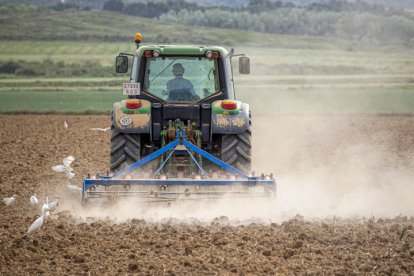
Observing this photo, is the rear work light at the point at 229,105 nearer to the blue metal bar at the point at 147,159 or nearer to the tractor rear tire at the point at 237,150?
the tractor rear tire at the point at 237,150

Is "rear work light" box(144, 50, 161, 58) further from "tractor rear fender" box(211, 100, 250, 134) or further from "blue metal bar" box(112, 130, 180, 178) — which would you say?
"blue metal bar" box(112, 130, 180, 178)

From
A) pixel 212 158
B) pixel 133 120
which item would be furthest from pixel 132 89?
pixel 212 158

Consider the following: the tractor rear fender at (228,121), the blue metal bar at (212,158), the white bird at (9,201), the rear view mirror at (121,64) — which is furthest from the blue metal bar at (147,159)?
the rear view mirror at (121,64)

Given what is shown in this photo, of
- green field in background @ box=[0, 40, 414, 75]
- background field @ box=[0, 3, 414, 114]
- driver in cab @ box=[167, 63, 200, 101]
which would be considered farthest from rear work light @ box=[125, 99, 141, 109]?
green field in background @ box=[0, 40, 414, 75]

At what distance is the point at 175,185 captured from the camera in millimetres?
10719

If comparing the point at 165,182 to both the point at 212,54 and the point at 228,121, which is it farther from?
the point at 212,54

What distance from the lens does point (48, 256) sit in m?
8.45

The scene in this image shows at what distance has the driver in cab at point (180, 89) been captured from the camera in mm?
11992

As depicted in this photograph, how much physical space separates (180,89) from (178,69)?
0.27 m

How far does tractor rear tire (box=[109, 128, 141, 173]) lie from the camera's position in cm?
1174

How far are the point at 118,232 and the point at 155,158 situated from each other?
226 centimetres

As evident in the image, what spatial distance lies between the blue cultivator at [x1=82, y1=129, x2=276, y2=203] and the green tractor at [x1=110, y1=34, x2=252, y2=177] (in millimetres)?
422

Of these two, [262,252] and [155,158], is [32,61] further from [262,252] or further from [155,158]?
[262,252]

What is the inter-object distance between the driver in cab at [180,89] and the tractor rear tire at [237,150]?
2.42 ft
